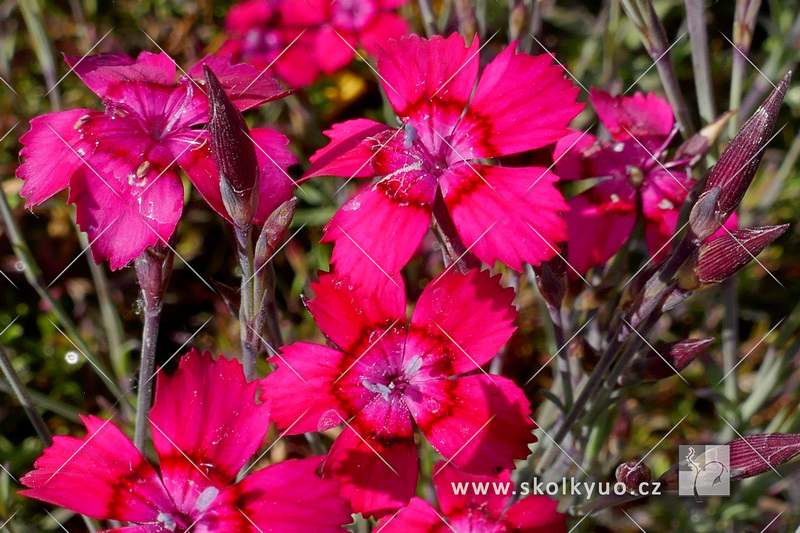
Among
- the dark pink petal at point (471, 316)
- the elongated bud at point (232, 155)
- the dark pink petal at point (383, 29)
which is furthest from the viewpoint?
the dark pink petal at point (383, 29)

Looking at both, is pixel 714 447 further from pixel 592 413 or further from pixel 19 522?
pixel 19 522

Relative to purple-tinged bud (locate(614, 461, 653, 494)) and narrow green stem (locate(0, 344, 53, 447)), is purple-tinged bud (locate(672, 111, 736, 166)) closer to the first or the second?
purple-tinged bud (locate(614, 461, 653, 494))

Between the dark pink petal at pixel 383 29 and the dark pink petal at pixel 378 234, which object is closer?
the dark pink petal at pixel 378 234

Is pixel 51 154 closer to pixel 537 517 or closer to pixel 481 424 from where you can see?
pixel 481 424

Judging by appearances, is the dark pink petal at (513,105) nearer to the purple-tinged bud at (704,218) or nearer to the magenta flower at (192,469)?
the purple-tinged bud at (704,218)

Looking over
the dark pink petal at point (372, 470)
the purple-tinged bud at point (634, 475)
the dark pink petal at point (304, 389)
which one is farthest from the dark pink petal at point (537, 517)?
the dark pink petal at point (304, 389)

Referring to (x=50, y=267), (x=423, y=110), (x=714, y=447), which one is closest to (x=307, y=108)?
(x=50, y=267)
